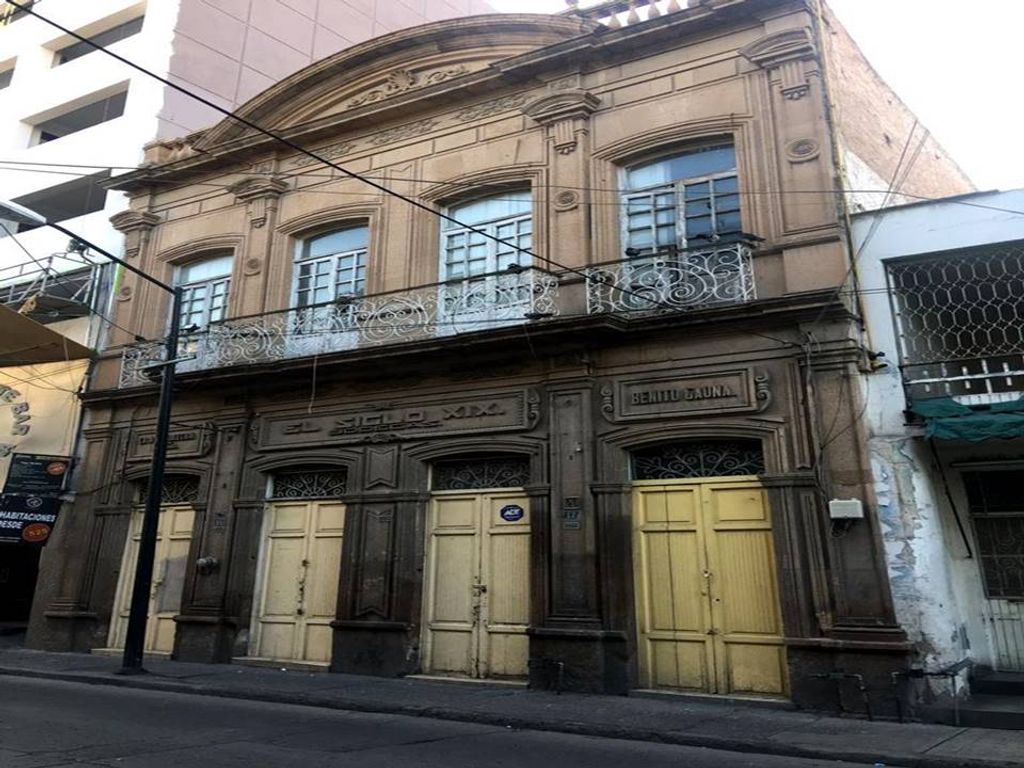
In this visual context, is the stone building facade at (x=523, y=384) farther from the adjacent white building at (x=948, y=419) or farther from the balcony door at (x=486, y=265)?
the adjacent white building at (x=948, y=419)

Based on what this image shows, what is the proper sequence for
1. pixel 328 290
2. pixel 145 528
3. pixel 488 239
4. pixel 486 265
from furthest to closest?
pixel 328 290 < pixel 488 239 < pixel 486 265 < pixel 145 528

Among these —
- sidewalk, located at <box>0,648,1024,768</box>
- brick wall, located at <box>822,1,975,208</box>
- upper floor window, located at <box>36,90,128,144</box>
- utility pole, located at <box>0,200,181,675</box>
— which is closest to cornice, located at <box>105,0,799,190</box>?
brick wall, located at <box>822,1,975,208</box>

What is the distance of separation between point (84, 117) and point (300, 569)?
48.9 feet

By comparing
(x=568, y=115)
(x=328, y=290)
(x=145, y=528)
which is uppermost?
(x=568, y=115)

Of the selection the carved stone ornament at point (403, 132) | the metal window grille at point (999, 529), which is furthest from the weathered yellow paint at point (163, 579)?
the metal window grille at point (999, 529)

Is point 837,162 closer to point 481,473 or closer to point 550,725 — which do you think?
point 481,473

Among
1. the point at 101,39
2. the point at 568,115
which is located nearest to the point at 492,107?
the point at 568,115

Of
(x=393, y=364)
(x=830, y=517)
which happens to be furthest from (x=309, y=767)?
(x=393, y=364)

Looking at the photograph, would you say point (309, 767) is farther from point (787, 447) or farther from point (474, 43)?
point (474, 43)

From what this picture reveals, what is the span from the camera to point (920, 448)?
8.95 meters

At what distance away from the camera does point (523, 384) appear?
10969 millimetres

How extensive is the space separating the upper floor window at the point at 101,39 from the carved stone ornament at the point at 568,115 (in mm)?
13193

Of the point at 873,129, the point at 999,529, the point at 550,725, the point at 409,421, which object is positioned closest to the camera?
the point at 550,725

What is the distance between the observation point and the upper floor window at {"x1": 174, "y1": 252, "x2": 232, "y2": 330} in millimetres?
14562
